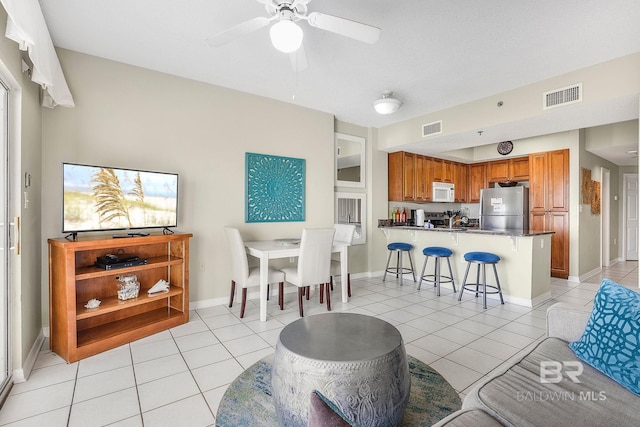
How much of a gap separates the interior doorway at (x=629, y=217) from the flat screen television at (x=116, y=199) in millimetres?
9606

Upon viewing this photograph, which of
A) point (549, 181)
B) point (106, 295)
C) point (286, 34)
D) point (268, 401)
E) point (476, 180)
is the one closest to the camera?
point (268, 401)

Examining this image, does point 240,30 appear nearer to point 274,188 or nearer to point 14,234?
point 14,234

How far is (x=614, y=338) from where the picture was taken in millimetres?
1407

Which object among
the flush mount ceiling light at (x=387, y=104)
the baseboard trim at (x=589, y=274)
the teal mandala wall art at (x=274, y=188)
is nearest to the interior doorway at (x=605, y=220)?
the baseboard trim at (x=589, y=274)

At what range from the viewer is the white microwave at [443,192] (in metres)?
6.38

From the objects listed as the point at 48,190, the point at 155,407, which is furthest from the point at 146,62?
the point at 155,407

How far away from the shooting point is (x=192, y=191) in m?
3.60

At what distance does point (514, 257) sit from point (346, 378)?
3.53 m

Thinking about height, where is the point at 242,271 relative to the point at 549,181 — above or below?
below

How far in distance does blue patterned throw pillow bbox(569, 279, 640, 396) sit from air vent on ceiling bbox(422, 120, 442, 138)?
3370 millimetres

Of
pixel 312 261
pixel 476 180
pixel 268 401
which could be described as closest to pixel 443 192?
pixel 476 180

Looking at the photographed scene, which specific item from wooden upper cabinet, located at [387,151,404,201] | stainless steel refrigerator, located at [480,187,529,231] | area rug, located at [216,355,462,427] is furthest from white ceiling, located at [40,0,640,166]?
area rug, located at [216,355,462,427]

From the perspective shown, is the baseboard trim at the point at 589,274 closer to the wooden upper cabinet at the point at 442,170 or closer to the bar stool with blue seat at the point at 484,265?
the bar stool with blue seat at the point at 484,265

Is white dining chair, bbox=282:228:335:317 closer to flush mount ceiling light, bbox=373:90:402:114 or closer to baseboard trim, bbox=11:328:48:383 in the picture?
flush mount ceiling light, bbox=373:90:402:114
